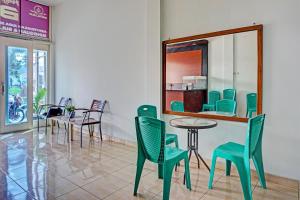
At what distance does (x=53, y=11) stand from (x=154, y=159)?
580cm

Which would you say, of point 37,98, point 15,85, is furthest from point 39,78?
point 15,85

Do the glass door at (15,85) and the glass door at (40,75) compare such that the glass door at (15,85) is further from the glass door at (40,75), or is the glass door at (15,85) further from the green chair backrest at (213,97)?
the green chair backrest at (213,97)

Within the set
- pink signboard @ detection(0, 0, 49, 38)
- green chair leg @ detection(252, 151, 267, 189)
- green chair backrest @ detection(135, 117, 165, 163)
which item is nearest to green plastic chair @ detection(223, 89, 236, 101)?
green chair leg @ detection(252, 151, 267, 189)

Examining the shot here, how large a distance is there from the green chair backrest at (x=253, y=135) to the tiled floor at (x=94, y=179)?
21.4 inches

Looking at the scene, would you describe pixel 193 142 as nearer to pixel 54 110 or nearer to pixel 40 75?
pixel 54 110

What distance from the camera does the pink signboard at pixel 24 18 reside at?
5.12 meters

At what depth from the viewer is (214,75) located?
3.25 metres

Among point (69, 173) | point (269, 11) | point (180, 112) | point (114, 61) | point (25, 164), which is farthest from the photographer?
point (114, 61)

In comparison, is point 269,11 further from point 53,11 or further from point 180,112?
point 53,11

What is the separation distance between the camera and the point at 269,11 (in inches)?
105

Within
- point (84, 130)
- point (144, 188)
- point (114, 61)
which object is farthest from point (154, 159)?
point (84, 130)

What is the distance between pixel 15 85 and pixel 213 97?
491 centimetres

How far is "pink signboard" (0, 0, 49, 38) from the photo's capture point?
5125mm

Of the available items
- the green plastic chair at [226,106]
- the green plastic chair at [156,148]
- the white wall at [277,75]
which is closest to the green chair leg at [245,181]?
the green plastic chair at [156,148]
